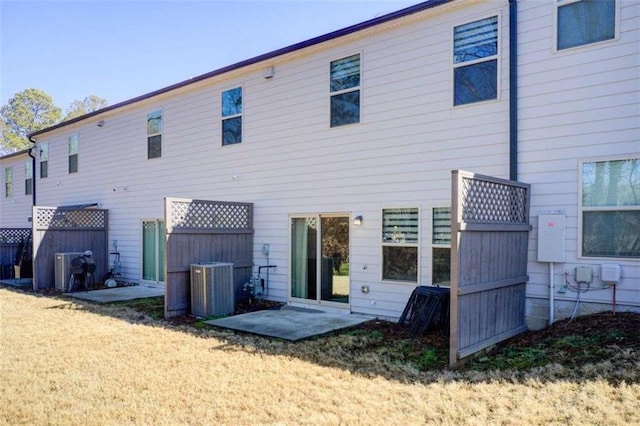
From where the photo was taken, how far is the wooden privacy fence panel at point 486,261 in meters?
5.05

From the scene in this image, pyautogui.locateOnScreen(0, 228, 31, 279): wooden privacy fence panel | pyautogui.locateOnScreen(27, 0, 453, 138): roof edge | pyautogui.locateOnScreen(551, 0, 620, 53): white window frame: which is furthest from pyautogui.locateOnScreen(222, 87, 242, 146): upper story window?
pyautogui.locateOnScreen(0, 228, 31, 279): wooden privacy fence panel

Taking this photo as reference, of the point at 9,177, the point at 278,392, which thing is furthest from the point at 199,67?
the point at 278,392

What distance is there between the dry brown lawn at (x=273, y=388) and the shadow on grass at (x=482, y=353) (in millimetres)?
29

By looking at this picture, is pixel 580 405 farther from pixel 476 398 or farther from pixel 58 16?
pixel 58 16

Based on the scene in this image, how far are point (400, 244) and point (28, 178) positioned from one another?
17.1m

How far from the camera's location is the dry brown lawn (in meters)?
3.76

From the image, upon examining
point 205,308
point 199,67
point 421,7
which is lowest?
point 205,308

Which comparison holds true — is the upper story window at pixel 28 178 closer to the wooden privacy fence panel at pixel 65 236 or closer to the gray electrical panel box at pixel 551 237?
the wooden privacy fence panel at pixel 65 236

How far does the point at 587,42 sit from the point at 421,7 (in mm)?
2518

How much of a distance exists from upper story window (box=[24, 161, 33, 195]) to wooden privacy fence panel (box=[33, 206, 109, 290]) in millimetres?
6789

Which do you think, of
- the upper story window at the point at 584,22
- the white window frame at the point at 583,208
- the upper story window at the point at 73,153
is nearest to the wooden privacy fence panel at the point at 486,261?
the white window frame at the point at 583,208

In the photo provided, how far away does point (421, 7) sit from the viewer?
23.9 feet

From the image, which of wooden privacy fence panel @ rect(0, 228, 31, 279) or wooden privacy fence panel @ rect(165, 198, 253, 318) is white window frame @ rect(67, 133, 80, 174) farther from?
wooden privacy fence panel @ rect(165, 198, 253, 318)

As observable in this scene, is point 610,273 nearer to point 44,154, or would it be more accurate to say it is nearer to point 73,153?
point 73,153
